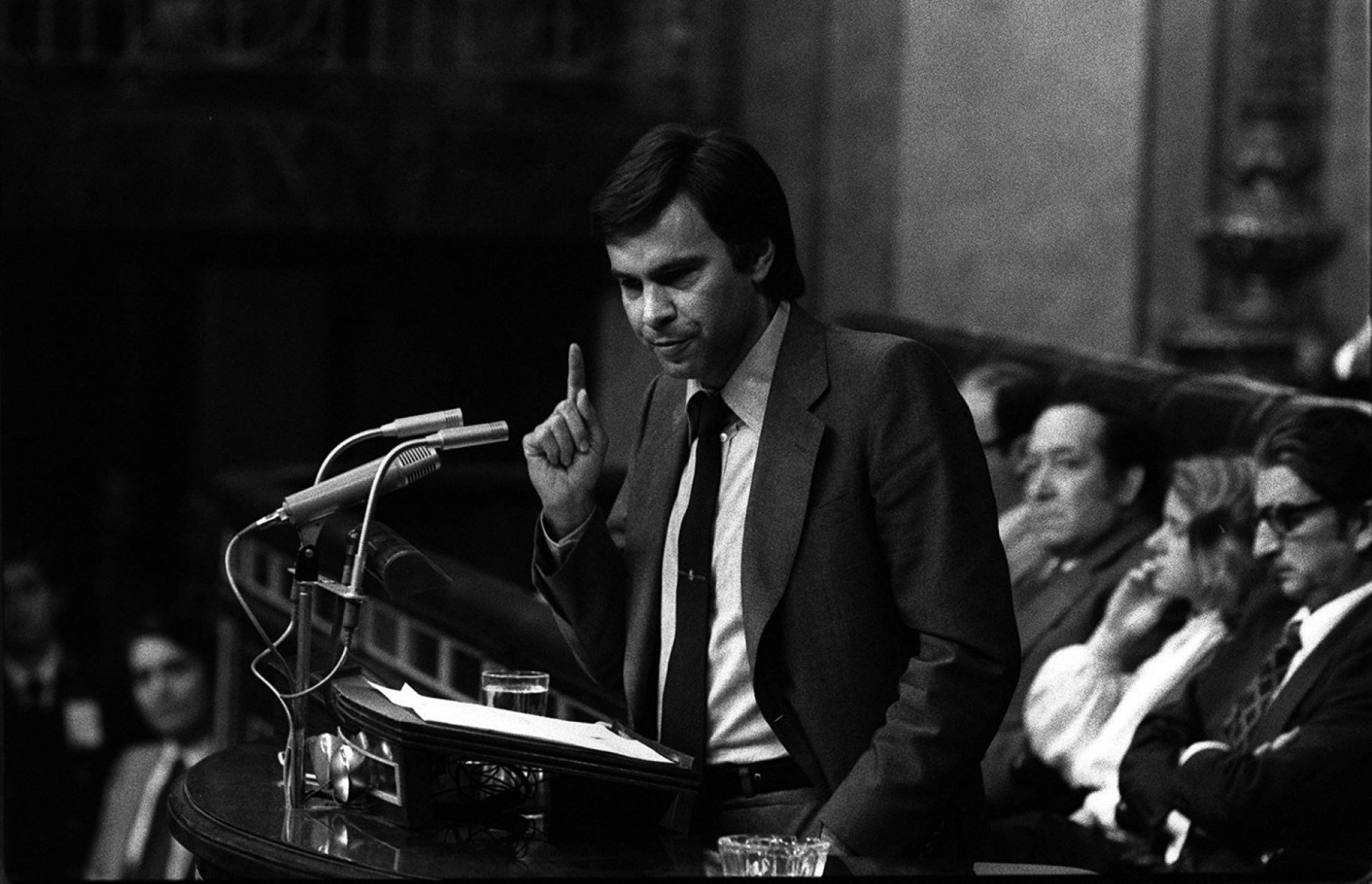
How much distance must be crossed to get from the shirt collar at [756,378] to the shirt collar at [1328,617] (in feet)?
4.06

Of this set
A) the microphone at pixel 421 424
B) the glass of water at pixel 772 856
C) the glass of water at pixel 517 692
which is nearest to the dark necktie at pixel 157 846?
the glass of water at pixel 517 692

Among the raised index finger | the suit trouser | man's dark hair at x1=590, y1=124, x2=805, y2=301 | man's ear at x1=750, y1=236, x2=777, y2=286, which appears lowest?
the suit trouser

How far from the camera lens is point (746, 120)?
8.59 meters

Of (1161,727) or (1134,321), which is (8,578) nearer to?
(1134,321)

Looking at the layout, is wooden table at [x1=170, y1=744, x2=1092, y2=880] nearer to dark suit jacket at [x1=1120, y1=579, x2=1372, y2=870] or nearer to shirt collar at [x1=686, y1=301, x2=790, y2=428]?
shirt collar at [x1=686, y1=301, x2=790, y2=428]

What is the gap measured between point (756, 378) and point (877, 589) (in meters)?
0.26

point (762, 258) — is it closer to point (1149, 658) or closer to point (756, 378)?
point (756, 378)

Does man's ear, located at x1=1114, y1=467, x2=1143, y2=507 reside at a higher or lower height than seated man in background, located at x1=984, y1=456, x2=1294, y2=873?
higher

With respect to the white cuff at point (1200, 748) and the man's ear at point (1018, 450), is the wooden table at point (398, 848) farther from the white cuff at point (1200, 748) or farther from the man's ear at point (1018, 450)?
the man's ear at point (1018, 450)

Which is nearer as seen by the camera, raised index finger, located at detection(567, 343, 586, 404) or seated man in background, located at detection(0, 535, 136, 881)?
raised index finger, located at detection(567, 343, 586, 404)

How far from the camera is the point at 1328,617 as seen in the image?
3.41 metres

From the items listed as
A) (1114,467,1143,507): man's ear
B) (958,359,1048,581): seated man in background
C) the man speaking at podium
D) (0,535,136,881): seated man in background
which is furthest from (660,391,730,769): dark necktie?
(0,535,136,881): seated man in background

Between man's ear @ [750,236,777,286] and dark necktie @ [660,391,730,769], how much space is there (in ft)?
0.59

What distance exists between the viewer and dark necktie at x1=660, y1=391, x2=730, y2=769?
2453mm
